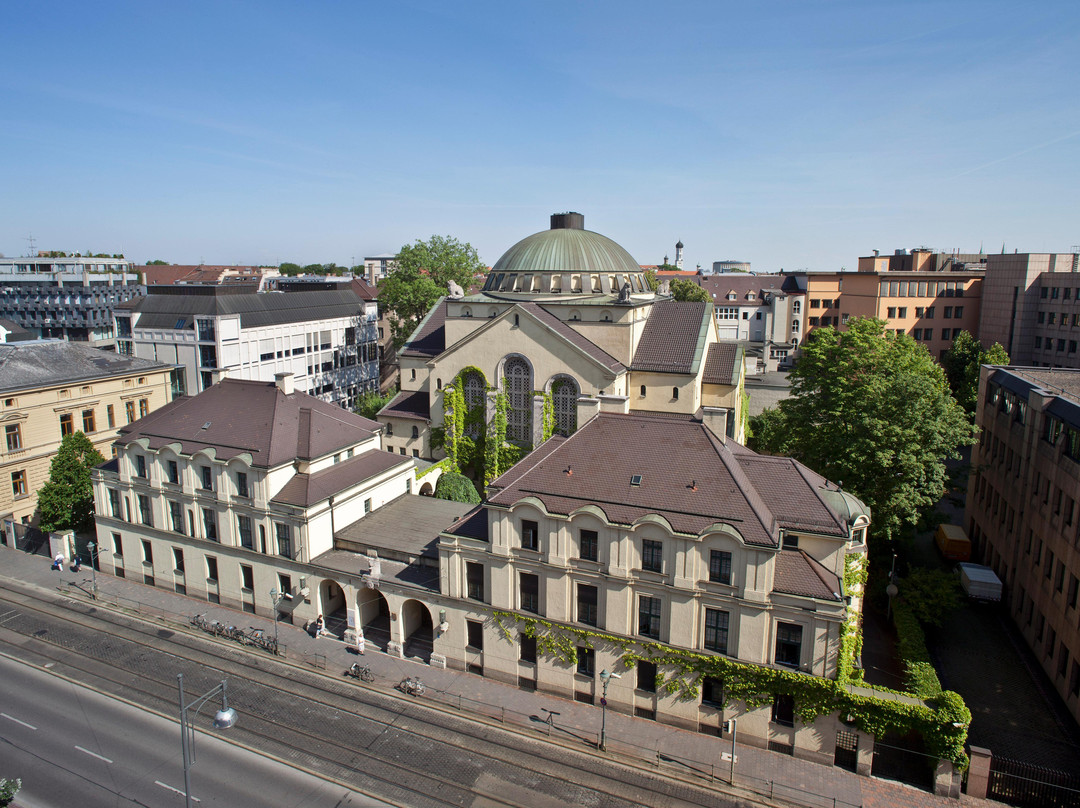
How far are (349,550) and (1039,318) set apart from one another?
8483 centimetres

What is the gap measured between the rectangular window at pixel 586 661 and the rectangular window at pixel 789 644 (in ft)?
27.6

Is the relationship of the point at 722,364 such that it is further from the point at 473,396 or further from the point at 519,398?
Answer: the point at 473,396

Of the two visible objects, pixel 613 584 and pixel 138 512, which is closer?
pixel 613 584

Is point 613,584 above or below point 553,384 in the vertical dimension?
below

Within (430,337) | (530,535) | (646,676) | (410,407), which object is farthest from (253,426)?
(430,337)

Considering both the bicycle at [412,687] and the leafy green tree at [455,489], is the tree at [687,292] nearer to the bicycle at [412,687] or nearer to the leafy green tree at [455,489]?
the leafy green tree at [455,489]

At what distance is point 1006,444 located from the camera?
46094mm

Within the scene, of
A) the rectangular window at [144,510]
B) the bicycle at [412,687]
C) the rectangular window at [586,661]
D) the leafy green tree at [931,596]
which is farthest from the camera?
the rectangular window at [144,510]

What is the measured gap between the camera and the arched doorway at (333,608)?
40.2m

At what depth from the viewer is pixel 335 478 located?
42281 mm

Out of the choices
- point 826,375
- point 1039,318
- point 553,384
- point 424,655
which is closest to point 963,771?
Answer: point 424,655

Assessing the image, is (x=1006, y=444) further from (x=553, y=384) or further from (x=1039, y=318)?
(x=1039, y=318)

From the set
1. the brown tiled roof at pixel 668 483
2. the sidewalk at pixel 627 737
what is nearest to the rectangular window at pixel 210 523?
the sidewalk at pixel 627 737

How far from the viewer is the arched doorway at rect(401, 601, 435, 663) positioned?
3766cm
